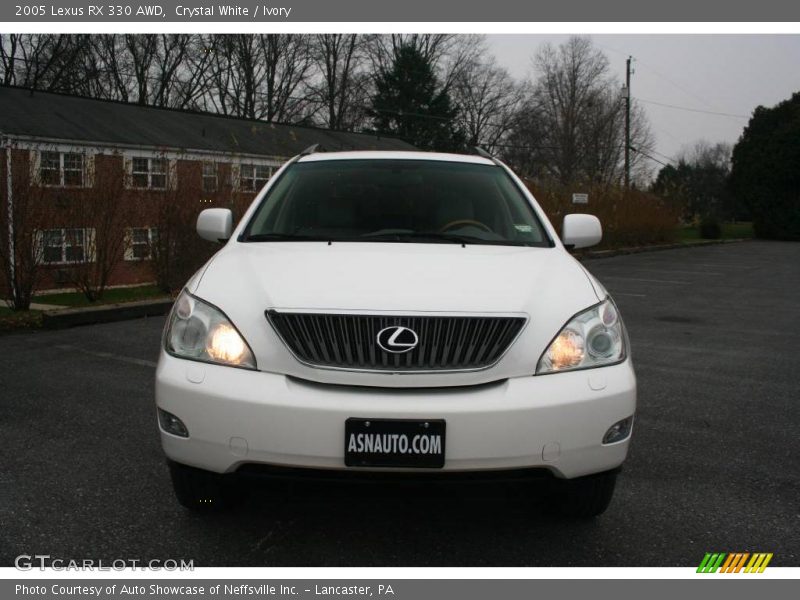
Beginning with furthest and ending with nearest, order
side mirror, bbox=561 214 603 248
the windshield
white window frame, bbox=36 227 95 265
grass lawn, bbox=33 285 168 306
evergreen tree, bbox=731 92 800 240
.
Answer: evergreen tree, bbox=731 92 800 240 < grass lawn, bbox=33 285 168 306 < white window frame, bbox=36 227 95 265 < side mirror, bbox=561 214 603 248 < the windshield

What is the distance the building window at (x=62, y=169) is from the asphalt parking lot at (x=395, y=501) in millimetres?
4359

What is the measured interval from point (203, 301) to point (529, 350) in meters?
1.26

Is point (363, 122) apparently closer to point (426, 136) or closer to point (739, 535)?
point (426, 136)

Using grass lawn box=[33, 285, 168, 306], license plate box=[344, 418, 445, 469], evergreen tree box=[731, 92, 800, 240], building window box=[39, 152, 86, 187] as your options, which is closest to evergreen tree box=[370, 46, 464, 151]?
evergreen tree box=[731, 92, 800, 240]

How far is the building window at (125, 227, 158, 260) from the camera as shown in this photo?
1201 centimetres

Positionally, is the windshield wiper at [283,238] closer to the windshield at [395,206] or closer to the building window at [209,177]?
the windshield at [395,206]

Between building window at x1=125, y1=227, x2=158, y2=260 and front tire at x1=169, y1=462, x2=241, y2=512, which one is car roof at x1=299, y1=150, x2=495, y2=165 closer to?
front tire at x1=169, y1=462, x2=241, y2=512

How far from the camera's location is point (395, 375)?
105 inches

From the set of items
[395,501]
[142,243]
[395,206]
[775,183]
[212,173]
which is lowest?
[395,501]

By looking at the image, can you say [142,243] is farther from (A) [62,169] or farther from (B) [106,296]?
(A) [62,169]

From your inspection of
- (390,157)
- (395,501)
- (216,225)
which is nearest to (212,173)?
(390,157)

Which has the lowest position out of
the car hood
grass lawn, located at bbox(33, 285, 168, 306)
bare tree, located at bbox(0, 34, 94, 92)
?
grass lawn, located at bbox(33, 285, 168, 306)

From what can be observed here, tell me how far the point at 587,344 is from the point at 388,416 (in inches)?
33.2

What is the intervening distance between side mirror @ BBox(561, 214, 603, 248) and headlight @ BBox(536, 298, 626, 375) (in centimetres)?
124
